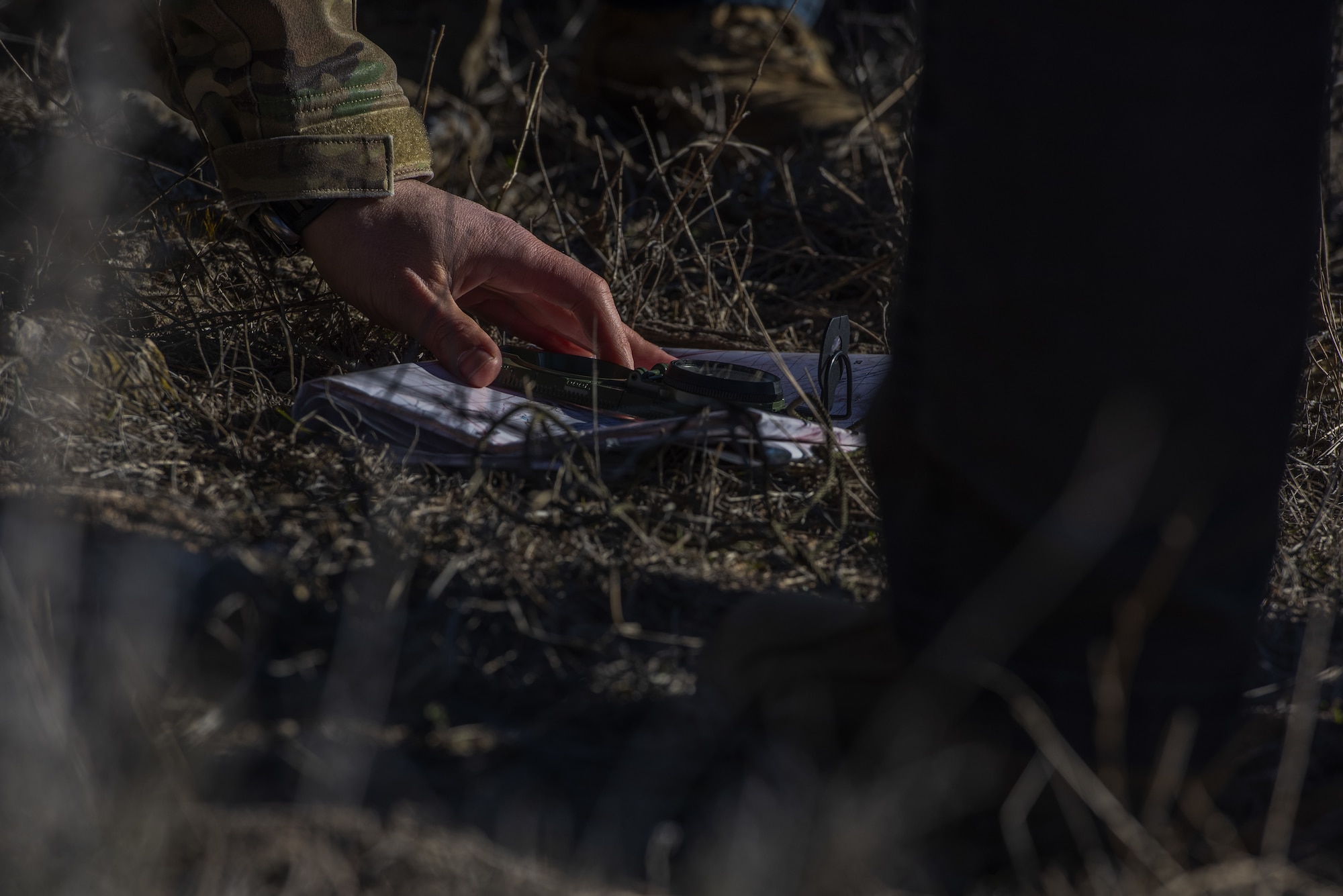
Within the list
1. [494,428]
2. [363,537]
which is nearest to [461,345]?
[494,428]

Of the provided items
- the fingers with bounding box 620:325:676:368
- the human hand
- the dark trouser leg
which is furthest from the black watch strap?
the dark trouser leg

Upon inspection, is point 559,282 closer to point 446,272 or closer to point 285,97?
point 446,272

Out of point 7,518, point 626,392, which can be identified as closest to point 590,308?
point 626,392

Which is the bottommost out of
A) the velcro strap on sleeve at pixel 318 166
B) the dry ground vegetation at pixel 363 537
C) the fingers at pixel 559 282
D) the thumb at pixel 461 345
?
the dry ground vegetation at pixel 363 537

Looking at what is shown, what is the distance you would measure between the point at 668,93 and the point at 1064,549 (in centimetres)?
259

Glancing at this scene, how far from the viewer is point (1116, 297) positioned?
0.75 m

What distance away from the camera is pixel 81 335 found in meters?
1.55

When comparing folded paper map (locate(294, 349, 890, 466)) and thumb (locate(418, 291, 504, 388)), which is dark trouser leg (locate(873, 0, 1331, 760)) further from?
thumb (locate(418, 291, 504, 388))

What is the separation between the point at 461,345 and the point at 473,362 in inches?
1.3

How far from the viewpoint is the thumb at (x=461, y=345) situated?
4.90 feet

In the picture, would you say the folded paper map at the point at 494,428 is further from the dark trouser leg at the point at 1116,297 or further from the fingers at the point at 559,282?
the dark trouser leg at the point at 1116,297

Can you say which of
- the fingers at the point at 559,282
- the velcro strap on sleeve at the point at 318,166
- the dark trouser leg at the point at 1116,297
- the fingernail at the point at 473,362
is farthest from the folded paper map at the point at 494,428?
the dark trouser leg at the point at 1116,297

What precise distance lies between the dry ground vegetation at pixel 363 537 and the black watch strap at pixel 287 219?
10cm

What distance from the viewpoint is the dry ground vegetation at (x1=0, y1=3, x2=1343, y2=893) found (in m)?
0.73
